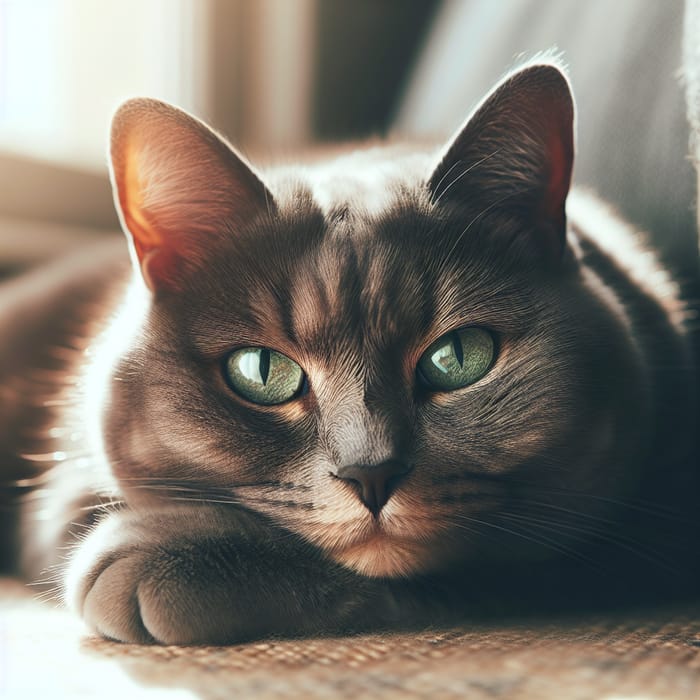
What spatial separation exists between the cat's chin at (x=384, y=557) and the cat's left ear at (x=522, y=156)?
355 mm

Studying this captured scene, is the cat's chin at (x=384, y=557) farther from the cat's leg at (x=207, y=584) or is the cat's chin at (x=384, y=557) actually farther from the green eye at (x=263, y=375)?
the green eye at (x=263, y=375)

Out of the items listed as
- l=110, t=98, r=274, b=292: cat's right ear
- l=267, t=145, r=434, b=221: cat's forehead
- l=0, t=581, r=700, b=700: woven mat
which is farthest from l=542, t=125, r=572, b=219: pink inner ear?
l=0, t=581, r=700, b=700: woven mat

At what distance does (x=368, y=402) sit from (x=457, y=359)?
4.5 inches

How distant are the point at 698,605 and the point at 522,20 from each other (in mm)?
1007

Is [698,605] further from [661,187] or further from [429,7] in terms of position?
[429,7]

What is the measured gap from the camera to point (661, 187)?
1113mm

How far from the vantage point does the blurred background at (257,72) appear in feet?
4.59

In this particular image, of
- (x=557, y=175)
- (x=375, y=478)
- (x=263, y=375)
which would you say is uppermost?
(x=557, y=175)

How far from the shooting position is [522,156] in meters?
0.92

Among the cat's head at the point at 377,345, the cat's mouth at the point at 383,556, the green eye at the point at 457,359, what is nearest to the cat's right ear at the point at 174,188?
the cat's head at the point at 377,345

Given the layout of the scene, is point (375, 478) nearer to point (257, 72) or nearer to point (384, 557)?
point (384, 557)

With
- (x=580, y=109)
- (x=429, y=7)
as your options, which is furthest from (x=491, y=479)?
(x=429, y=7)

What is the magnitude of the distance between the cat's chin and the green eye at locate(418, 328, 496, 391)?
16 cm

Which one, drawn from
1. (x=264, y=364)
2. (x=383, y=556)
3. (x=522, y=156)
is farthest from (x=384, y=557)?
(x=522, y=156)
